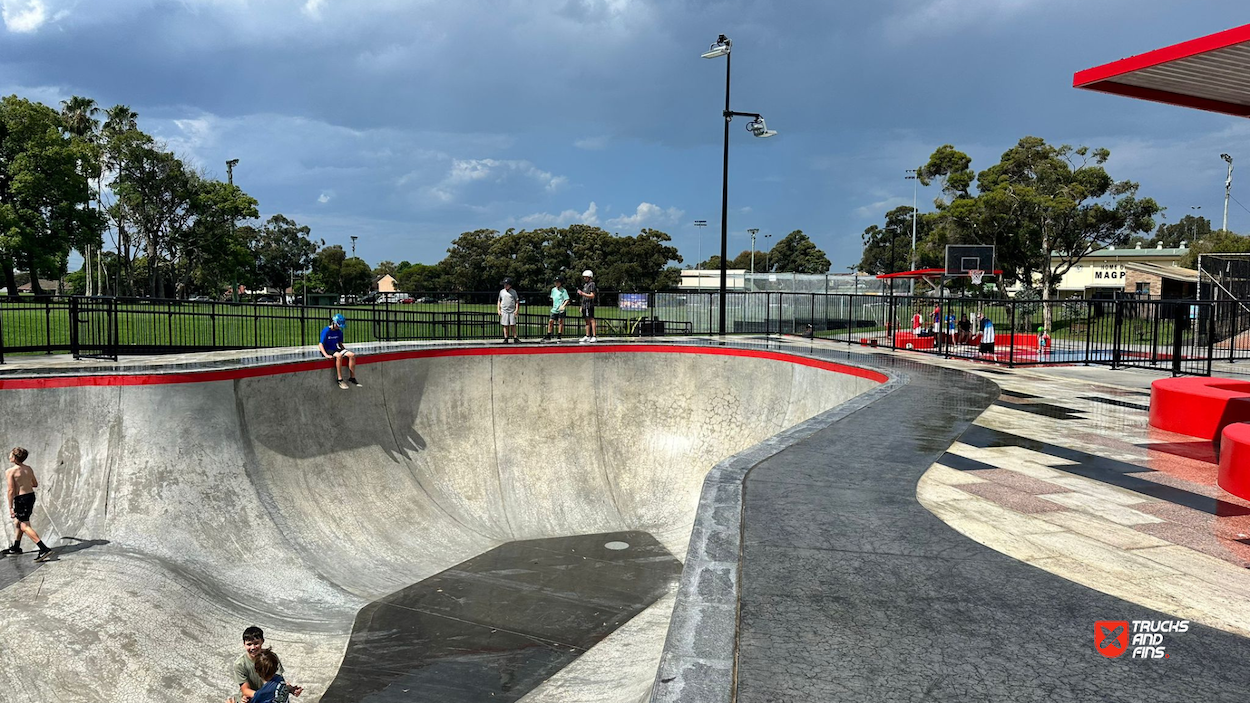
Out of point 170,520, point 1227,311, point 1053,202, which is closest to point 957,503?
point 170,520

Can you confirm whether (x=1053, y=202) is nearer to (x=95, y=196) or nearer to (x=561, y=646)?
(x=561, y=646)

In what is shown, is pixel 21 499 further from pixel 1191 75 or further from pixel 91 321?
pixel 1191 75

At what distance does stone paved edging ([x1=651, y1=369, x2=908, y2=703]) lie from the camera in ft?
9.30

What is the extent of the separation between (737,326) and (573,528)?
19.5 metres

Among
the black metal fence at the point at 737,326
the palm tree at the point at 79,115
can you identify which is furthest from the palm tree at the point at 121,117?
the black metal fence at the point at 737,326

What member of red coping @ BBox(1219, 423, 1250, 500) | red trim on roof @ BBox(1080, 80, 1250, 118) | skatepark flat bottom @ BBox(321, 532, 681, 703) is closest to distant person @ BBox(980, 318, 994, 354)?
red trim on roof @ BBox(1080, 80, 1250, 118)

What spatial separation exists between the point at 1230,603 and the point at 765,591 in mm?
2566

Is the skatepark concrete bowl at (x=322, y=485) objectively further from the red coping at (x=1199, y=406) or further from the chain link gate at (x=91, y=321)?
the chain link gate at (x=91, y=321)

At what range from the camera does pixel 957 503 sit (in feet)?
18.7

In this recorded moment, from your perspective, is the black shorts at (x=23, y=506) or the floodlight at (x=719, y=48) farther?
the floodlight at (x=719, y=48)

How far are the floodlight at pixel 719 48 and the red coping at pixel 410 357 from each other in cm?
981

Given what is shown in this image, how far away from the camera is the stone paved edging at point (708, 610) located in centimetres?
283

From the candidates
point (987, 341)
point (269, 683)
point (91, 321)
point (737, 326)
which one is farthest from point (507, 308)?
point (737, 326)

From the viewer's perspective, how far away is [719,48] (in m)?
22.6
